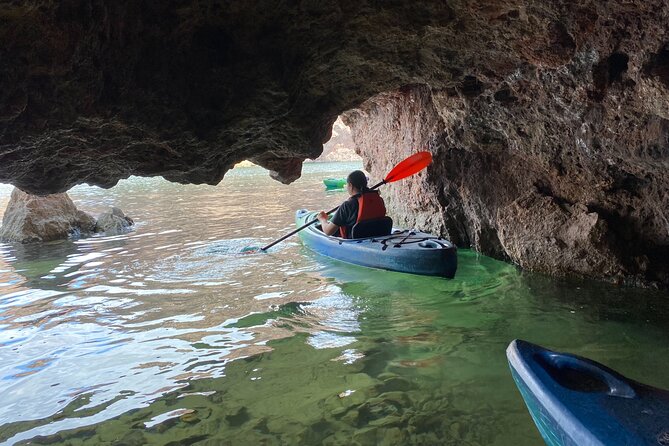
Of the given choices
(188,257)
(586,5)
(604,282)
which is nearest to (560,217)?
(604,282)

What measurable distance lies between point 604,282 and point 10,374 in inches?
224

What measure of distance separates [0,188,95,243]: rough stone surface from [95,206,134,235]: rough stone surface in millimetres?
171

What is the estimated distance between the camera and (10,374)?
12.6 ft

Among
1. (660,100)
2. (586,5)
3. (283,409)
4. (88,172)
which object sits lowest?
(283,409)

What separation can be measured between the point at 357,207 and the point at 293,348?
3293 millimetres

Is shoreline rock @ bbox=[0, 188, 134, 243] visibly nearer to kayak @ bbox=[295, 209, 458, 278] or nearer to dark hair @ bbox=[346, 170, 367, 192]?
kayak @ bbox=[295, 209, 458, 278]

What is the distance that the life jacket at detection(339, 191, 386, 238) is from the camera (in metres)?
6.89

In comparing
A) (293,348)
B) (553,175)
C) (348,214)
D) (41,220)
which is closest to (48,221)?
(41,220)

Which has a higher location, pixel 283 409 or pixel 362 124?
pixel 362 124

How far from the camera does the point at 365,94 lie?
17.7 ft

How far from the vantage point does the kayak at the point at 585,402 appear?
198 centimetres

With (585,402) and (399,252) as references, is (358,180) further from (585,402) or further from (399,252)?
(585,402)

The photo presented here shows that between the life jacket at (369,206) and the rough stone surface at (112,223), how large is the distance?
6838 mm

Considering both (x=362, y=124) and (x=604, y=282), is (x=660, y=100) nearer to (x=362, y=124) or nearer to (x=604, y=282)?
(x=604, y=282)
